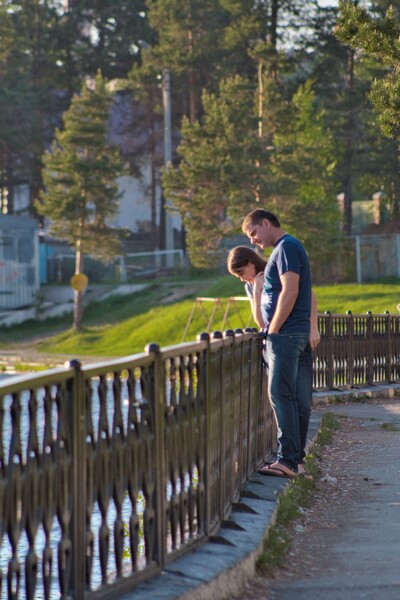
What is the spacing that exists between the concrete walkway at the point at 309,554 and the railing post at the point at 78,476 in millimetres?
381

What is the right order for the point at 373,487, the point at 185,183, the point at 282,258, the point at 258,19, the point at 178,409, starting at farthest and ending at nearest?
the point at 258,19
the point at 185,183
the point at 373,487
the point at 282,258
the point at 178,409

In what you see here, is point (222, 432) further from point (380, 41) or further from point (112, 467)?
point (380, 41)

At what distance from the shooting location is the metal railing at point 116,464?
4.79 metres

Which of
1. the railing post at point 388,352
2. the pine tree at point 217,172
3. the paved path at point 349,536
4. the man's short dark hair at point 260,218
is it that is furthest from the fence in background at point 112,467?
the pine tree at point 217,172

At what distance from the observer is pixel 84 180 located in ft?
168

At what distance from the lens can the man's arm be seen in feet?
29.1

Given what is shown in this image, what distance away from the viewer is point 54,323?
53781 millimetres


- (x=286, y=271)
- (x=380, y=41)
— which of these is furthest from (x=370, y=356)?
(x=286, y=271)

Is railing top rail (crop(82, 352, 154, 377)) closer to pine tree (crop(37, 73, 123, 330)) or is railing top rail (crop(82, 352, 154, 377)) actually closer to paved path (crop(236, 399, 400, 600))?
paved path (crop(236, 399, 400, 600))

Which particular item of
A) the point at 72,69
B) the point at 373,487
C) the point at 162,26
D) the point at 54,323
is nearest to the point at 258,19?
the point at 162,26

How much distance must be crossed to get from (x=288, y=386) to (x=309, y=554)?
1.69 m

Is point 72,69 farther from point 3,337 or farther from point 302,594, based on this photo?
point 302,594

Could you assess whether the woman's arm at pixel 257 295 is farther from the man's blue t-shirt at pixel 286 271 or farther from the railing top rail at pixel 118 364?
the railing top rail at pixel 118 364

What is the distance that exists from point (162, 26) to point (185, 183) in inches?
468
